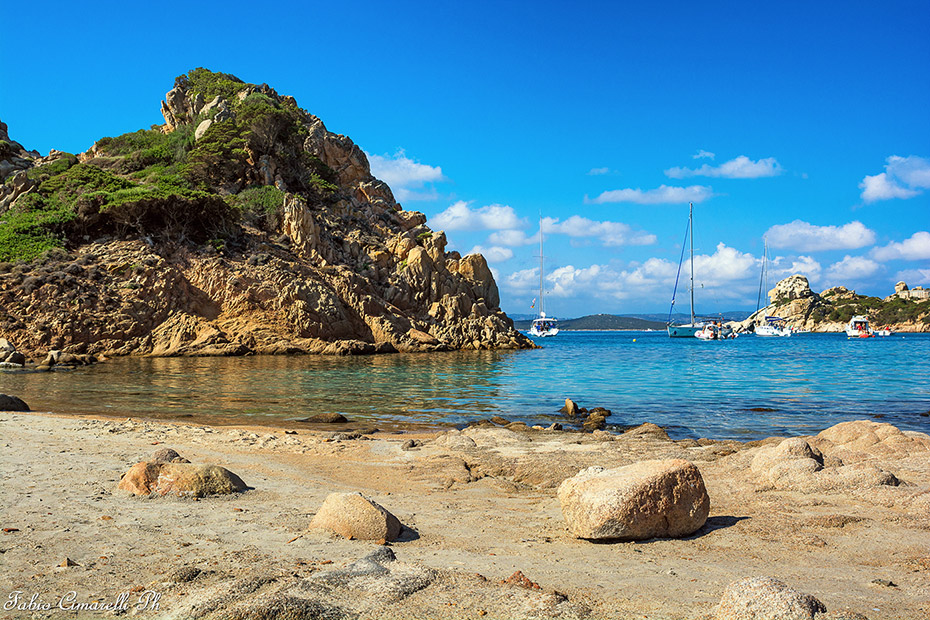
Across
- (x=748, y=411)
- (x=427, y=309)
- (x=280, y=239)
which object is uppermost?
(x=280, y=239)

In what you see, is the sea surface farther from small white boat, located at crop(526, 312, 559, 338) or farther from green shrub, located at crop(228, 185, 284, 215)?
small white boat, located at crop(526, 312, 559, 338)

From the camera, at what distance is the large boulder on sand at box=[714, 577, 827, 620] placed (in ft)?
12.5

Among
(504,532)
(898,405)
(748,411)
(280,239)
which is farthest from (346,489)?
(280,239)

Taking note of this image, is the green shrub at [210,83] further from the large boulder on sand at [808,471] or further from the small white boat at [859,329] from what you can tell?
the small white boat at [859,329]

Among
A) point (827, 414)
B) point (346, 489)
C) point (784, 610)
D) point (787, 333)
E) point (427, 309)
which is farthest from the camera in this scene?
point (787, 333)

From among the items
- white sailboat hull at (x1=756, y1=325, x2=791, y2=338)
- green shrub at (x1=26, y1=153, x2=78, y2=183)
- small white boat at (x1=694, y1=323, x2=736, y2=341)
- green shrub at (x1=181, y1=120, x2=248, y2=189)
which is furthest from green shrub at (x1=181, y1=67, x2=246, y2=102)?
white sailboat hull at (x1=756, y1=325, x2=791, y2=338)

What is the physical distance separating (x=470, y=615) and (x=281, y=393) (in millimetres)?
18701

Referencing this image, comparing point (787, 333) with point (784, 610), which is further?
point (787, 333)

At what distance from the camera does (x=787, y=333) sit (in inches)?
4427

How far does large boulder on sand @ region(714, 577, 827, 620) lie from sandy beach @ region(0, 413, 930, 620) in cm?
28

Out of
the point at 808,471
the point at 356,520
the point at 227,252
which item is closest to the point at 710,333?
the point at 227,252

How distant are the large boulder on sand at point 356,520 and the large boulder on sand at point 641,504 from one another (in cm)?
182

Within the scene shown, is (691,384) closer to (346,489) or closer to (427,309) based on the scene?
(346,489)

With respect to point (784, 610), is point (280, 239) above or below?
above
